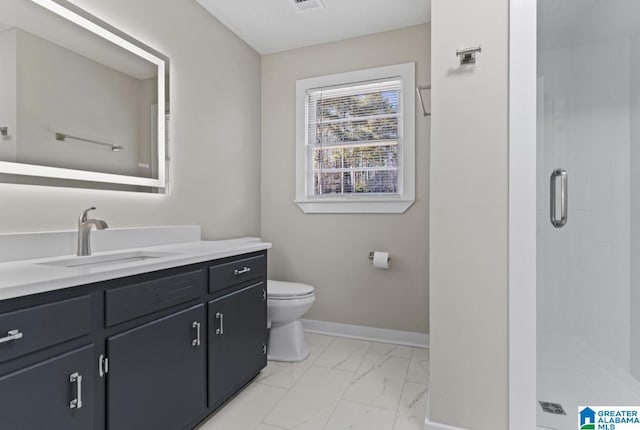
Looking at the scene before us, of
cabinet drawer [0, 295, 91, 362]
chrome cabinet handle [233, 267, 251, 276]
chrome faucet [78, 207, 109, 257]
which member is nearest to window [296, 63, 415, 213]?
chrome cabinet handle [233, 267, 251, 276]

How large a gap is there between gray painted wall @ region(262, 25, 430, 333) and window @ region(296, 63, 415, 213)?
0.23ft

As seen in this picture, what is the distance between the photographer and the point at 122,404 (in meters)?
1.18

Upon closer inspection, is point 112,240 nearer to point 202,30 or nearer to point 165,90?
point 165,90

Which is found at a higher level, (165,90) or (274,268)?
(165,90)

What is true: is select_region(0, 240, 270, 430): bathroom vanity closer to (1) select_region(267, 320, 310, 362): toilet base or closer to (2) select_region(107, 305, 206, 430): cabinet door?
(2) select_region(107, 305, 206, 430): cabinet door

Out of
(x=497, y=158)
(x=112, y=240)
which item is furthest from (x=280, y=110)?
(x=497, y=158)

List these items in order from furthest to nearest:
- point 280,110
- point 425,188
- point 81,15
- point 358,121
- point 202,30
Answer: point 280,110
point 358,121
point 425,188
point 202,30
point 81,15

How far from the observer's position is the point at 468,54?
147cm

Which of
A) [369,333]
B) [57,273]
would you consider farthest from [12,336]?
[369,333]

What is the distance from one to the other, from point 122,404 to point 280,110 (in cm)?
242

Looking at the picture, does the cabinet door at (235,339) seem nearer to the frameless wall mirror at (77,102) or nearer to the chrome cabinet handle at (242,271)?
the chrome cabinet handle at (242,271)

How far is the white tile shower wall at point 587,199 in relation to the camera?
7.04 feet

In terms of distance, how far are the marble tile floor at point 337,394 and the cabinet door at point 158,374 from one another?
27cm

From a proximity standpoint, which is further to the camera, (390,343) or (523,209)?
(390,343)
